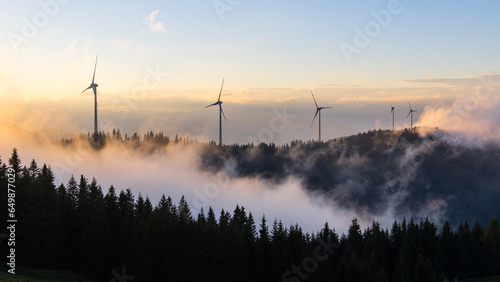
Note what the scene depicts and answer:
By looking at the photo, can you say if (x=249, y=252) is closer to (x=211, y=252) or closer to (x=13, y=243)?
(x=211, y=252)

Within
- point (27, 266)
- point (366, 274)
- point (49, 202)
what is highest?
point (49, 202)

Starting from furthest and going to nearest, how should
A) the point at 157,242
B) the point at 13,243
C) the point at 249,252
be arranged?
the point at 249,252 → the point at 157,242 → the point at 13,243

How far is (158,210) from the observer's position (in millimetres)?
98500

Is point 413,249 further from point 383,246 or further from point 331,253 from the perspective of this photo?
point 331,253

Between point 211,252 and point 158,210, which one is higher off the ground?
point 158,210

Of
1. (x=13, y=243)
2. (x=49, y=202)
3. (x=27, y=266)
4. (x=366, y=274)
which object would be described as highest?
(x=49, y=202)

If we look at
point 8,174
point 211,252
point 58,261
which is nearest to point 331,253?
point 211,252

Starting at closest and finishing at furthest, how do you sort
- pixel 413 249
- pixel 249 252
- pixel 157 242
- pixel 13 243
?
1. pixel 13 243
2. pixel 157 242
3. pixel 249 252
4. pixel 413 249

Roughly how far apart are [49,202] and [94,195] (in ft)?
31.9

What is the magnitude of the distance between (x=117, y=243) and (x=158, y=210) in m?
10.7

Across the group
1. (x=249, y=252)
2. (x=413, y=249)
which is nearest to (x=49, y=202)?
(x=249, y=252)

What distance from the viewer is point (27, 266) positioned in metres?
86.6

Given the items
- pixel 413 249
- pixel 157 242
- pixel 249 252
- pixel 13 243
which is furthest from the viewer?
pixel 413 249

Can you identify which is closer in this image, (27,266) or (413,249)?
(27,266)
